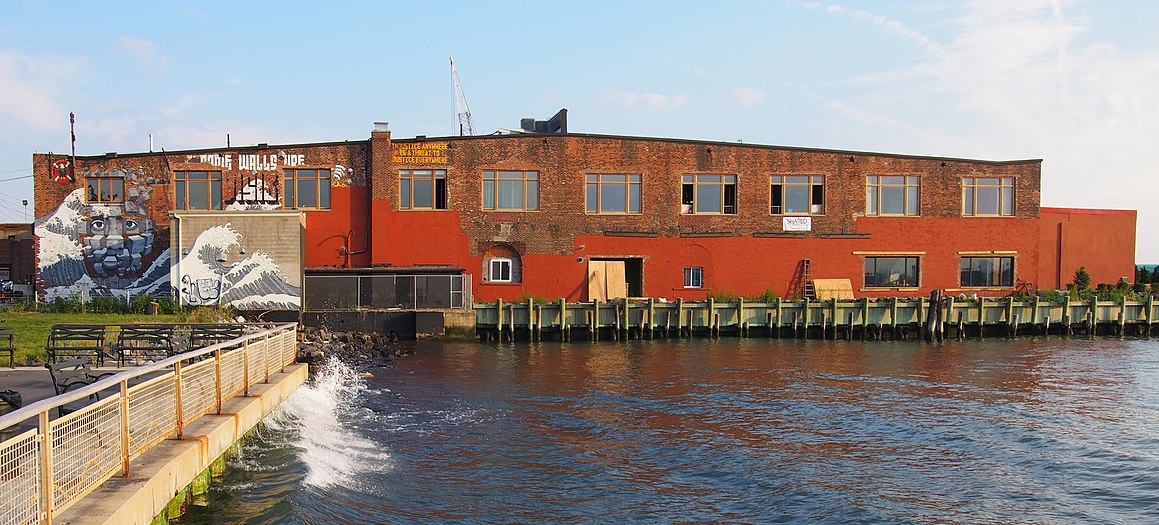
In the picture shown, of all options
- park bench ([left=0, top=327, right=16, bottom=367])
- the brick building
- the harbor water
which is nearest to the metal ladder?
the brick building

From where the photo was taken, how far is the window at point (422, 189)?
39.8 meters

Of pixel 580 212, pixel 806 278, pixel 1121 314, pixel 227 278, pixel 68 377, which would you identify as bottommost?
pixel 1121 314

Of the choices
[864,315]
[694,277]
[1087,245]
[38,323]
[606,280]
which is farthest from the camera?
[1087,245]

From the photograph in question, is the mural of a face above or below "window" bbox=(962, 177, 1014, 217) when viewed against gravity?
below

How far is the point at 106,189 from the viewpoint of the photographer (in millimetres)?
38531

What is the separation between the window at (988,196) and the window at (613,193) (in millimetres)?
17891

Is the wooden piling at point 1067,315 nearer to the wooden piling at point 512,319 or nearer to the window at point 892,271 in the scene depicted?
the window at point 892,271

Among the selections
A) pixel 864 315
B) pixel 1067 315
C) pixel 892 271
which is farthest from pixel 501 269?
pixel 1067 315

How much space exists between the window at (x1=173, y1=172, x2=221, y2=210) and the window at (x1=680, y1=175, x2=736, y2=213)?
890 inches

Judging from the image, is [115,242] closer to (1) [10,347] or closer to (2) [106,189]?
(2) [106,189]

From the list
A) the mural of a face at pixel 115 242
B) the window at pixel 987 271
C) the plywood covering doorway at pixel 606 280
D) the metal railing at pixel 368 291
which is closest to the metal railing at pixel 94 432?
the metal railing at pixel 368 291

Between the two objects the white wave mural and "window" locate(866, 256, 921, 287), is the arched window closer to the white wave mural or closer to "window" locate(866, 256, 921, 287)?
the white wave mural

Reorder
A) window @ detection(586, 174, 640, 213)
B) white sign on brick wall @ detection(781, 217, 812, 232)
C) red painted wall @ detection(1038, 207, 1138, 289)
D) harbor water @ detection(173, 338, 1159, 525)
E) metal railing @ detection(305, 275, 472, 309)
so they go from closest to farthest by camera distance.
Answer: harbor water @ detection(173, 338, 1159, 525)
metal railing @ detection(305, 275, 472, 309)
window @ detection(586, 174, 640, 213)
white sign on brick wall @ detection(781, 217, 812, 232)
red painted wall @ detection(1038, 207, 1138, 289)

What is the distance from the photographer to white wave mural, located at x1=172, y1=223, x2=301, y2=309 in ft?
111
